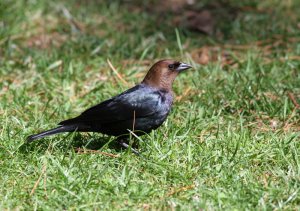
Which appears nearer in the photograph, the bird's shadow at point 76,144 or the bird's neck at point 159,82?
the bird's shadow at point 76,144

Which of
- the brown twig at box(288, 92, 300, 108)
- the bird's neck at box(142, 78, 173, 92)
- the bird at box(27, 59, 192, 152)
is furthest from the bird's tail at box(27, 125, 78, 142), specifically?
the brown twig at box(288, 92, 300, 108)

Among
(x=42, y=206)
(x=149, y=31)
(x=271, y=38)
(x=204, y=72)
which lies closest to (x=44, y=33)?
(x=149, y=31)

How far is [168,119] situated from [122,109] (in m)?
0.66

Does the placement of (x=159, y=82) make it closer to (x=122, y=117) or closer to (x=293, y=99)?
(x=122, y=117)

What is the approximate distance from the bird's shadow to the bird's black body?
101 millimetres

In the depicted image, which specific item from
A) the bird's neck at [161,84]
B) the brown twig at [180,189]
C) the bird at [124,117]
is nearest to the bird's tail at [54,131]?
the bird at [124,117]

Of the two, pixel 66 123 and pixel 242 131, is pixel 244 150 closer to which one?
pixel 242 131

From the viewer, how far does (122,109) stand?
474 centimetres

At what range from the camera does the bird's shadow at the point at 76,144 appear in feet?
15.1

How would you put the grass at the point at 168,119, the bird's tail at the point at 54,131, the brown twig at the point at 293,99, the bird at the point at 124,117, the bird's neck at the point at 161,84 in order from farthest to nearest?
1. the brown twig at the point at 293,99
2. the bird's neck at the point at 161,84
3. the bird at the point at 124,117
4. the bird's tail at the point at 54,131
5. the grass at the point at 168,119

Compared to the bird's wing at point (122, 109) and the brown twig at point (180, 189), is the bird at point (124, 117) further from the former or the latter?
the brown twig at point (180, 189)

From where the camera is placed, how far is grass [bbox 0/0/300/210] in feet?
13.0

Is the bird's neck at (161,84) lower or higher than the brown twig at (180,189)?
higher

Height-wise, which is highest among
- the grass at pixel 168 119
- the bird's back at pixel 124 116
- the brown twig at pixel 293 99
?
the bird's back at pixel 124 116
